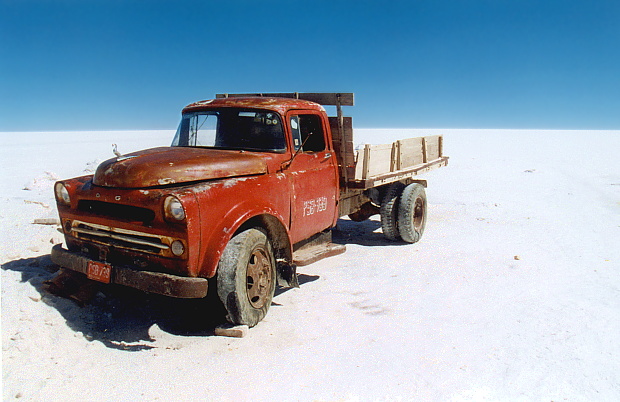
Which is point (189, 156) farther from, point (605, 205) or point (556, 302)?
point (605, 205)

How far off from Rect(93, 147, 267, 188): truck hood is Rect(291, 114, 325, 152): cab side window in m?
0.83

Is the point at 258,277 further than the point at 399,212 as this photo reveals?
No

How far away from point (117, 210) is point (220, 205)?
0.98 metres

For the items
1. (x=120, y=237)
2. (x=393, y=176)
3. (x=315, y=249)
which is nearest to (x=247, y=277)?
(x=120, y=237)

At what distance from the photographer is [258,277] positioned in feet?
16.1

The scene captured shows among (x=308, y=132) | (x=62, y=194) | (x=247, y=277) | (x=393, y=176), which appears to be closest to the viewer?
(x=247, y=277)

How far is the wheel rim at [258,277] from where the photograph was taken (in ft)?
15.9

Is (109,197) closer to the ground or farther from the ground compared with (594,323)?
farther from the ground

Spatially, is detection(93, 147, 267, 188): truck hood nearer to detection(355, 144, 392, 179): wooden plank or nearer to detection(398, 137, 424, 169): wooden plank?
detection(355, 144, 392, 179): wooden plank

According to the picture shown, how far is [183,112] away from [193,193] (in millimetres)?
2416

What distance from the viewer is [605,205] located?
12562 millimetres

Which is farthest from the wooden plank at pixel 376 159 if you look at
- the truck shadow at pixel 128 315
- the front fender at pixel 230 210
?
the truck shadow at pixel 128 315

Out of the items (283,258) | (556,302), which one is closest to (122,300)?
(283,258)

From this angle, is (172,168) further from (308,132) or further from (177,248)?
(308,132)
